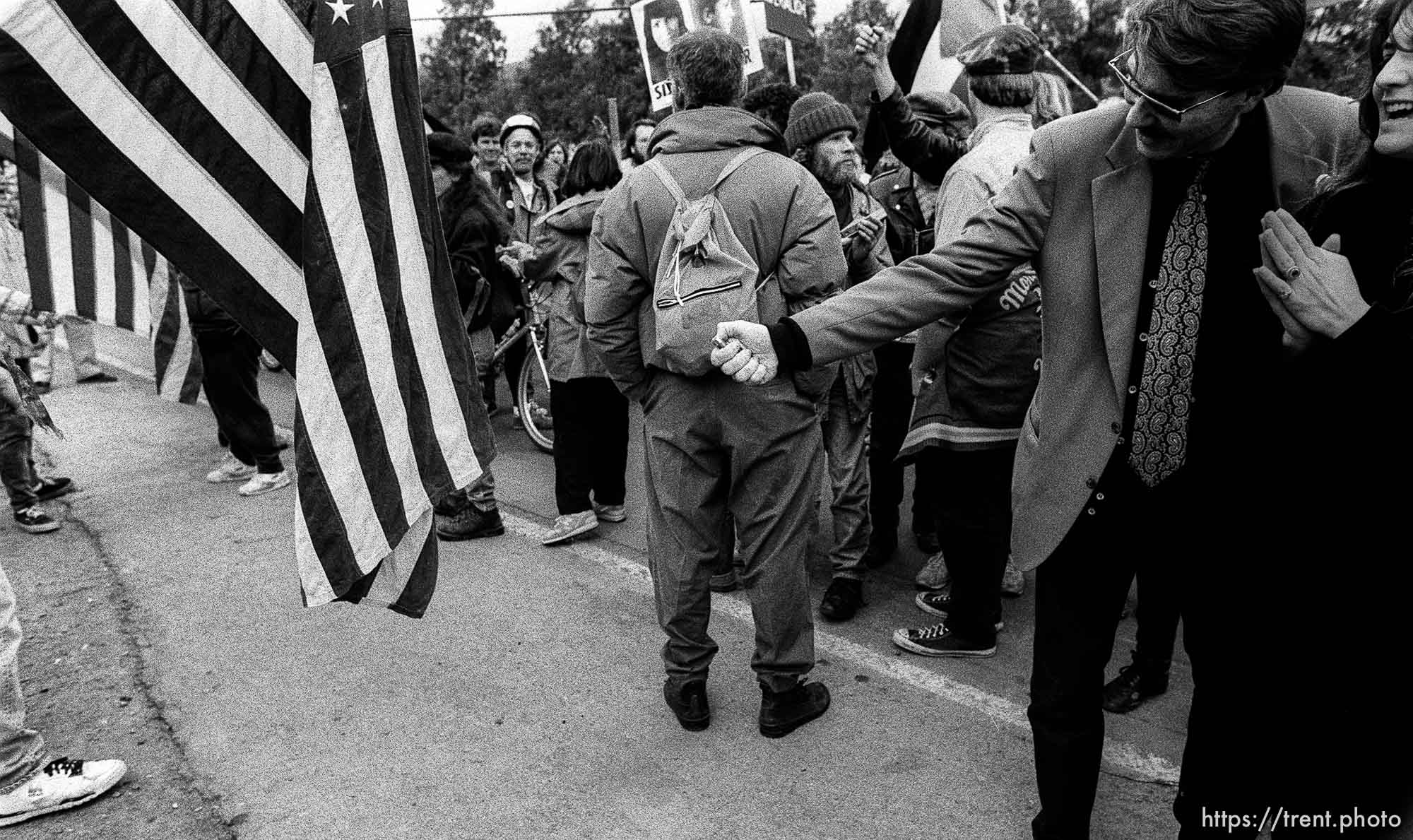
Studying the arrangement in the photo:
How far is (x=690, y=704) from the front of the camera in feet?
10.6

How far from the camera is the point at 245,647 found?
12.9ft

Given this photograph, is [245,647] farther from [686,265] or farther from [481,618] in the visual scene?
[686,265]

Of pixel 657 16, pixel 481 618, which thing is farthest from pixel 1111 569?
pixel 657 16

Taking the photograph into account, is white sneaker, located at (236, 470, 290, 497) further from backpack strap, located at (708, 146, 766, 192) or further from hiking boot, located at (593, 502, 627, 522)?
backpack strap, located at (708, 146, 766, 192)

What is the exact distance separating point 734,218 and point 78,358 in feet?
27.0

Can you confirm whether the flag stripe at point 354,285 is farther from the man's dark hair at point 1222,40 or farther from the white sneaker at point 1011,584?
the white sneaker at point 1011,584

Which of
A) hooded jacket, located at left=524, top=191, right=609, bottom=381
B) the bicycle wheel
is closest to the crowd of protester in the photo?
hooded jacket, located at left=524, top=191, right=609, bottom=381

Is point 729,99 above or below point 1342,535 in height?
above

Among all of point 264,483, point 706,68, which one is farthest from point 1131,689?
point 264,483

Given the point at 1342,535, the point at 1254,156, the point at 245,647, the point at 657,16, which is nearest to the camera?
the point at 1342,535

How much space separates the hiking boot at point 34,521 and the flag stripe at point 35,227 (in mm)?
1155

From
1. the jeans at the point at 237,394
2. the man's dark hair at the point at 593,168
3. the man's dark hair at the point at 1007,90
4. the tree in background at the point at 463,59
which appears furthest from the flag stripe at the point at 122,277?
the tree in background at the point at 463,59

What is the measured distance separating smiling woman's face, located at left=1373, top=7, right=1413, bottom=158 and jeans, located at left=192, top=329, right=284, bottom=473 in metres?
5.64

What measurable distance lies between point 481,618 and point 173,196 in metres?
2.16
